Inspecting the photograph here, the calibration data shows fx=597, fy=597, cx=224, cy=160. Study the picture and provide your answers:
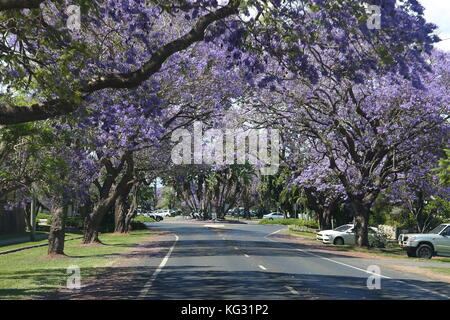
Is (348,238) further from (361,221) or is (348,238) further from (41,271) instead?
(41,271)

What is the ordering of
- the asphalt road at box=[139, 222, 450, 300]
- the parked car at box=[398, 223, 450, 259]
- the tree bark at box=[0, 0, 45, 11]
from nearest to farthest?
the tree bark at box=[0, 0, 45, 11], the asphalt road at box=[139, 222, 450, 300], the parked car at box=[398, 223, 450, 259]

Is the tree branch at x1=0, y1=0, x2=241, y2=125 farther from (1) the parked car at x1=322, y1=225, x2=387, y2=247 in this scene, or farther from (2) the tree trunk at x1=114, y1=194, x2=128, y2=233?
(2) the tree trunk at x1=114, y1=194, x2=128, y2=233

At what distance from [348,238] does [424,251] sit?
9.63 meters

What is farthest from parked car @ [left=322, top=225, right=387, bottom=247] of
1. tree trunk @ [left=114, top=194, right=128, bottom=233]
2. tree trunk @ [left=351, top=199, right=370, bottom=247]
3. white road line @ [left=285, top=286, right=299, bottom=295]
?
white road line @ [left=285, top=286, right=299, bottom=295]

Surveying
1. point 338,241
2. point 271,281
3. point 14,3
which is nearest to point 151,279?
point 271,281

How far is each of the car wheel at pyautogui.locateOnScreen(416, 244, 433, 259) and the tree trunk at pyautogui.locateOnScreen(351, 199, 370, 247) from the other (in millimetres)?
5571

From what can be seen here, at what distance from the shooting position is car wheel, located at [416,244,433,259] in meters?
31.5

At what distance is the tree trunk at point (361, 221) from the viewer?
36.5 m

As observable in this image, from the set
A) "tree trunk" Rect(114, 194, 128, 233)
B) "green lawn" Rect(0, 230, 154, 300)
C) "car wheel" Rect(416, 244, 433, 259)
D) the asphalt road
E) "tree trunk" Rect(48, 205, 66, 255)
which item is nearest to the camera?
the asphalt road

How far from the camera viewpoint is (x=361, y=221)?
37.1 meters

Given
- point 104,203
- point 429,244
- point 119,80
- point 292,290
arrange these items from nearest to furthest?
point 119,80, point 292,290, point 429,244, point 104,203

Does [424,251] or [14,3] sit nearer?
[14,3]

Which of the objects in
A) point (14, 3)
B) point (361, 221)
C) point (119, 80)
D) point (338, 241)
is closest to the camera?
point (14, 3)
